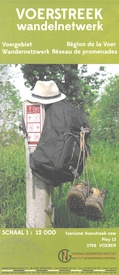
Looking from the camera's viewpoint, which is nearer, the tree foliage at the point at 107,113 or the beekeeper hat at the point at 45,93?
the beekeeper hat at the point at 45,93

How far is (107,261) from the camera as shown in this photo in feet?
20.4

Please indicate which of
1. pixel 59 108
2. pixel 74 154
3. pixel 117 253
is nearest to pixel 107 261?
pixel 117 253

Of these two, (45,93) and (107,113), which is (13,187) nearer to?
(45,93)

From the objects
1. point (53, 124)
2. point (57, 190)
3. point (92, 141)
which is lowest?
point (57, 190)

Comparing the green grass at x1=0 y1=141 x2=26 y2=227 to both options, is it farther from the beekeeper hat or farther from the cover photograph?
the beekeeper hat

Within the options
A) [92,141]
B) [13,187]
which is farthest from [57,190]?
[92,141]

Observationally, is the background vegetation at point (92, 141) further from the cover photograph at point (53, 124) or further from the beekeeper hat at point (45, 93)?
the beekeeper hat at point (45, 93)

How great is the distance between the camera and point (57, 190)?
6258mm

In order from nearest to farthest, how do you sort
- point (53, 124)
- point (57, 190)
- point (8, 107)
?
point (53, 124) → point (57, 190) → point (8, 107)

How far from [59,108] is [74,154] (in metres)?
0.46

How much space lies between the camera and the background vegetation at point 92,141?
6.27 m

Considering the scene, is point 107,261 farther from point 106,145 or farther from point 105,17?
point 105,17

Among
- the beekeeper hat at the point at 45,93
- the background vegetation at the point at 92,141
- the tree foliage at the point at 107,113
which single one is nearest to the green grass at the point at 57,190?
the background vegetation at the point at 92,141

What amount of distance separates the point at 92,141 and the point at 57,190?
0.57 meters
